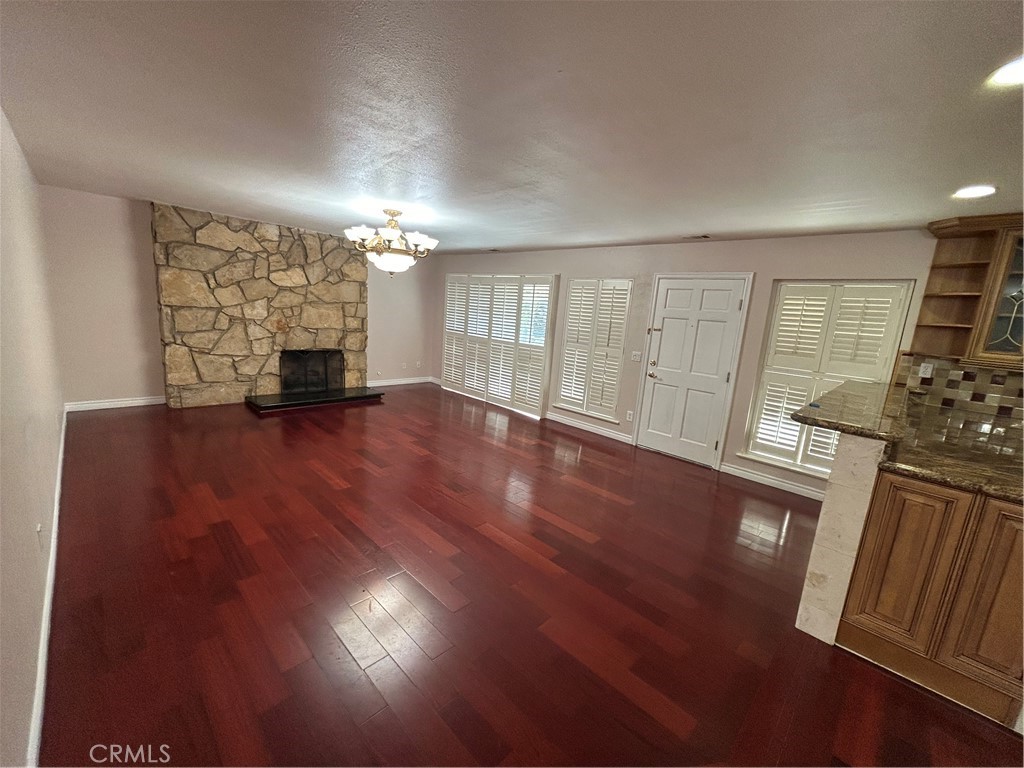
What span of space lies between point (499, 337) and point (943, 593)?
503 centimetres

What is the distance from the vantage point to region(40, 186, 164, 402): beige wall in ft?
13.2

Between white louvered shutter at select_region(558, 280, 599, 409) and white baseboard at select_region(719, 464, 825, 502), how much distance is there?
1820 mm

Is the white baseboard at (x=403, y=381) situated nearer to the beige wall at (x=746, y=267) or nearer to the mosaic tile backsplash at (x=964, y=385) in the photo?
the beige wall at (x=746, y=267)

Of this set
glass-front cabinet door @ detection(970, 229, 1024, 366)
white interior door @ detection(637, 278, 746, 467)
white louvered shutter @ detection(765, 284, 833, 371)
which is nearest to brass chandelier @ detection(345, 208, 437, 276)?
white interior door @ detection(637, 278, 746, 467)

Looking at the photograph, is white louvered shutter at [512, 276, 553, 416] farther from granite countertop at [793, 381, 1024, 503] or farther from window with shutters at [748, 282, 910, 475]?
granite countertop at [793, 381, 1024, 503]

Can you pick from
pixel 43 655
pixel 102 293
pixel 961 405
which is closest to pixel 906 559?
pixel 961 405

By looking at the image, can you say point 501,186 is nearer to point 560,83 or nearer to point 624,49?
point 560,83

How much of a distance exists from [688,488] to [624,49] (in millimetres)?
3351

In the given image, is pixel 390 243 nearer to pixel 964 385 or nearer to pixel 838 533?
pixel 838 533

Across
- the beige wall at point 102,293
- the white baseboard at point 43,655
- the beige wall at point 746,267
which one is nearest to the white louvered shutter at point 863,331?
the beige wall at point 746,267

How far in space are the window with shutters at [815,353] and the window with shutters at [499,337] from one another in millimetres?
2587

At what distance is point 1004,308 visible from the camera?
2.43 meters

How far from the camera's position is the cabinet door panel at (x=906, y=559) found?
1701 millimetres

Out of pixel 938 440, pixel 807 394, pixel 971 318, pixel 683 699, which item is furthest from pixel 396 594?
pixel 971 318
